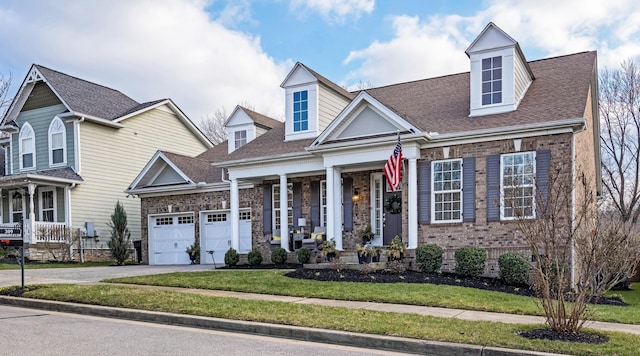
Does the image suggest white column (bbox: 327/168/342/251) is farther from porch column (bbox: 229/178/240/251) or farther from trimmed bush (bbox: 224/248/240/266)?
porch column (bbox: 229/178/240/251)

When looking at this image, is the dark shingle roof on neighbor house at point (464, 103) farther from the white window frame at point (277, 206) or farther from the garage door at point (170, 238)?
the garage door at point (170, 238)

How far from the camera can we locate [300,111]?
18609mm

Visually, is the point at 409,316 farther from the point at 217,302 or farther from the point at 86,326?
the point at 86,326

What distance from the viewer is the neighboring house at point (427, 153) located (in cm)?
1401

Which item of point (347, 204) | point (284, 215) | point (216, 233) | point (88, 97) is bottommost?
point (216, 233)

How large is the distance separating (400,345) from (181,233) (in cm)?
1555

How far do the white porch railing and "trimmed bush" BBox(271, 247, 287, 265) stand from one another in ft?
35.5

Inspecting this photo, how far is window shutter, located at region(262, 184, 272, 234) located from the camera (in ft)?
60.8

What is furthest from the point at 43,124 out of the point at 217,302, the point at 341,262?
the point at 217,302

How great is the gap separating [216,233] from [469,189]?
10.0m

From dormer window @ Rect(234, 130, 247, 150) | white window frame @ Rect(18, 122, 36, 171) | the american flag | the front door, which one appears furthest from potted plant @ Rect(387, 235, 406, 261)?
white window frame @ Rect(18, 122, 36, 171)

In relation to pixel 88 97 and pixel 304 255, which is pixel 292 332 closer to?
pixel 304 255

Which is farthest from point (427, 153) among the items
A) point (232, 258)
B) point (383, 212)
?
point (232, 258)

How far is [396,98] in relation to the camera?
18.6 metres
